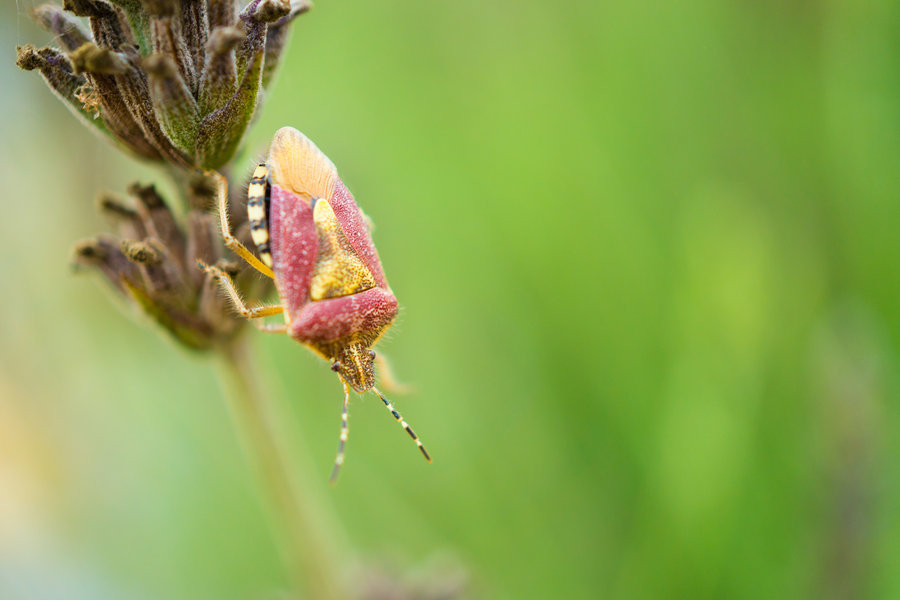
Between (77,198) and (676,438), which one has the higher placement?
(77,198)

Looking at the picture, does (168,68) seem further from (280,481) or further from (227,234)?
(280,481)

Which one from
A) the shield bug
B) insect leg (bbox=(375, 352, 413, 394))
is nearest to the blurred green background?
insect leg (bbox=(375, 352, 413, 394))

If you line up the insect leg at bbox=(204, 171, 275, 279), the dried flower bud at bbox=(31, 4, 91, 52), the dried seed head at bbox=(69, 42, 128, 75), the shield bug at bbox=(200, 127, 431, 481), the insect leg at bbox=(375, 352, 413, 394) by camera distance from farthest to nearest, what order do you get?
the insect leg at bbox=(375, 352, 413, 394) → the shield bug at bbox=(200, 127, 431, 481) → the insect leg at bbox=(204, 171, 275, 279) → the dried flower bud at bbox=(31, 4, 91, 52) → the dried seed head at bbox=(69, 42, 128, 75)

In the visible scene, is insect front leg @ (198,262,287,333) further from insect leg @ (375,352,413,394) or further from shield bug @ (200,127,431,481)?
insect leg @ (375,352,413,394)

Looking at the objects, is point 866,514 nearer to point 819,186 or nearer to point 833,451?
point 833,451

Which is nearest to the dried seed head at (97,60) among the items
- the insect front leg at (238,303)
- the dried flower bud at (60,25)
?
the dried flower bud at (60,25)

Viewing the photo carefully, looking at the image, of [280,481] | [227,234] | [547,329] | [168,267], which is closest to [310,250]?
[227,234]

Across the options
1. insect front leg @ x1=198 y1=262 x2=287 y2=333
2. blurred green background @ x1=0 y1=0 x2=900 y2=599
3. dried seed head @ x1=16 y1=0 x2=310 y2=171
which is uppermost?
dried seed head @ x1=16 y1=0 x2=310 y2=171

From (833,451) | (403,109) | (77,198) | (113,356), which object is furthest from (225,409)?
(833,451)
